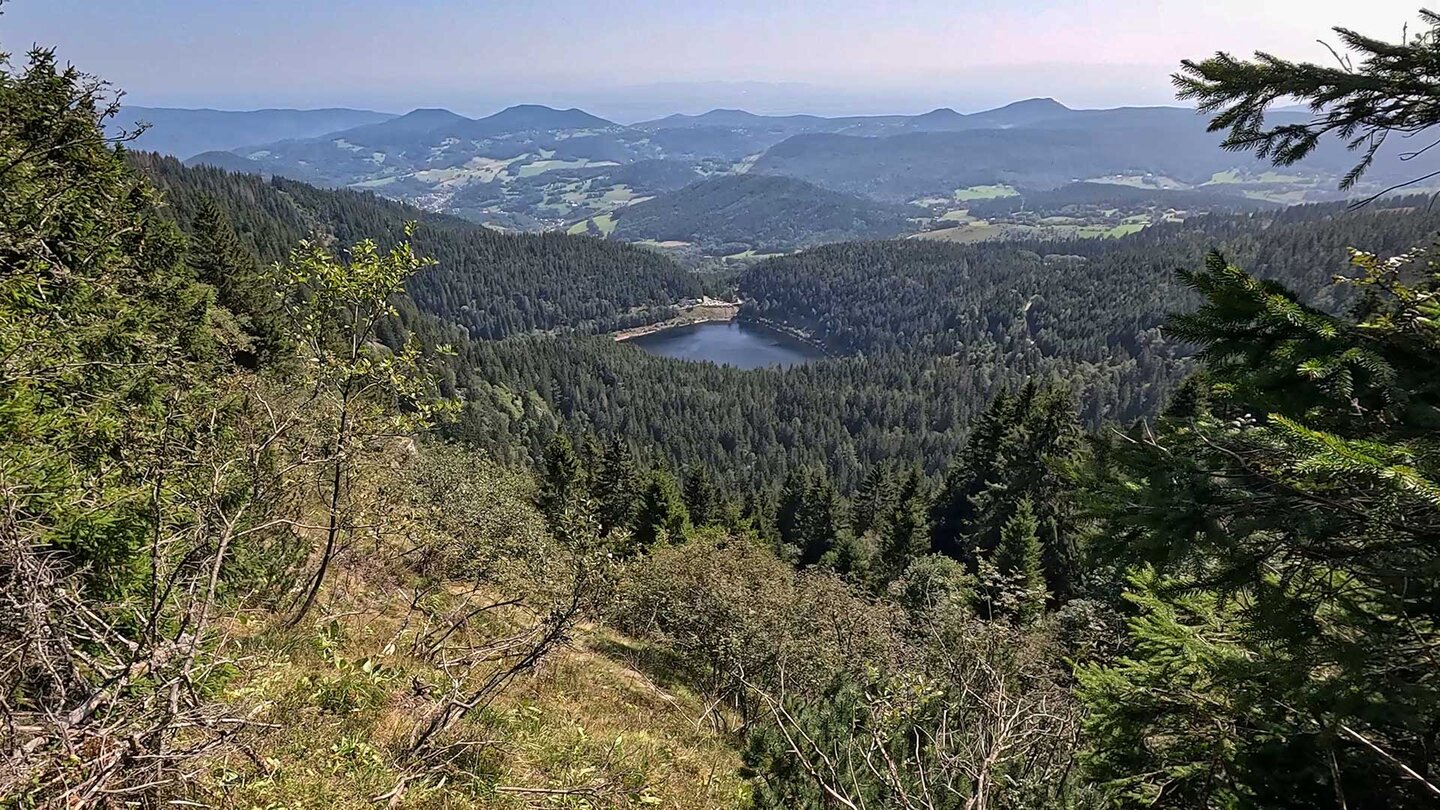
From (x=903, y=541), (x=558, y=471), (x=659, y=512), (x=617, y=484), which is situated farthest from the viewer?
(x=617, y=484)

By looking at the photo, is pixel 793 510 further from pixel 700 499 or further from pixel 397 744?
pixel 397 744

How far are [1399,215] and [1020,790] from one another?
205 m

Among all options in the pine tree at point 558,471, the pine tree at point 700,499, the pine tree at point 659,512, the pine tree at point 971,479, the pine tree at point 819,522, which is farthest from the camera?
the pine tree at point 819,522

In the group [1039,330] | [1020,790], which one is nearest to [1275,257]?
[1039,330]

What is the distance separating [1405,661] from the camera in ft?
15.5

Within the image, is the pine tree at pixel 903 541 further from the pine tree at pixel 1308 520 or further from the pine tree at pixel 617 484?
the pine tree at pixel 1308 520

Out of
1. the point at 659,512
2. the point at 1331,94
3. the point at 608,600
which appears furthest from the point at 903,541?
the point at 1331,94

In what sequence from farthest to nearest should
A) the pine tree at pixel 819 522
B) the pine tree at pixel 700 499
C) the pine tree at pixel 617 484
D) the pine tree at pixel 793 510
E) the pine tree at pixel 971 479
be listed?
the pine tree at pixel 793 510 < the pine tree at pixel 819 522 < the pine tree at pixel 700 499 < the pine tree at pixel 617 484 < the pine tree at pixel 971 479

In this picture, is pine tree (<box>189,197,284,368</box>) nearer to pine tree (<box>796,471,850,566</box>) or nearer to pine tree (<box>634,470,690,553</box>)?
pine tree (<box>634,470,690,553</box>)

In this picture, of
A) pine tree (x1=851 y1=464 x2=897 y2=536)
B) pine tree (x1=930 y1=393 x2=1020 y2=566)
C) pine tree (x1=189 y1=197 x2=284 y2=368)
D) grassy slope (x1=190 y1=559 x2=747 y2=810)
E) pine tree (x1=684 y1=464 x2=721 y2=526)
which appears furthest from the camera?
pine tree (x1=851 y1=464 x2=897 y2=536)

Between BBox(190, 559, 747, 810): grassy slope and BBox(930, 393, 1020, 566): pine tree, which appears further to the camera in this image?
BBox(930, 393, 1020, 566): pine tree

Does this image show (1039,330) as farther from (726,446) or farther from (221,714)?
(221,714)

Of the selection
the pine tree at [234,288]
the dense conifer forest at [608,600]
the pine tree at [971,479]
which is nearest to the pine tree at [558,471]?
the pine tree at [234,288]

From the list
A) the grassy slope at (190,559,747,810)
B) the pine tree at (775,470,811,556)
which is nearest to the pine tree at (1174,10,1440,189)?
the grassy slope at (190,559,747,810)
